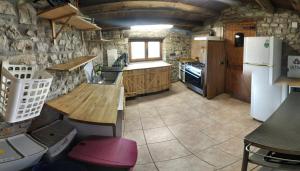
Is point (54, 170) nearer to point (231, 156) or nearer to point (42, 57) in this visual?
point (42, 57)

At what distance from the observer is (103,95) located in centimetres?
215

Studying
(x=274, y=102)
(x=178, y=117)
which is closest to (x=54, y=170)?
(x=178, y=117)

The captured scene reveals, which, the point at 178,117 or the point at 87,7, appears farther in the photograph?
the point at 178,117

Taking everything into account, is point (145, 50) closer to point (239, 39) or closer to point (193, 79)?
point (193, 79)

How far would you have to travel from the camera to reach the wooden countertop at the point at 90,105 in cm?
143

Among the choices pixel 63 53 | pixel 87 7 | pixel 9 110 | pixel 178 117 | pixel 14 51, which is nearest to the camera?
pixel 9 110

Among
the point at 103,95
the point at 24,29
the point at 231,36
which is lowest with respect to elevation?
the point at 103,95

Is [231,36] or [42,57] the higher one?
[231,36]

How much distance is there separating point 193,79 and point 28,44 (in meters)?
4.82

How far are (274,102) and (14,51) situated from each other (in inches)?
149

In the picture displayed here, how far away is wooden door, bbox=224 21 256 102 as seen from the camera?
4.66 metres

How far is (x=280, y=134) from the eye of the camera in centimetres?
124

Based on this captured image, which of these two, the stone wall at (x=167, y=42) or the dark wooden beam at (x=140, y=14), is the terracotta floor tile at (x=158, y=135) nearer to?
the dark wooden beam at (x=140, y=14)

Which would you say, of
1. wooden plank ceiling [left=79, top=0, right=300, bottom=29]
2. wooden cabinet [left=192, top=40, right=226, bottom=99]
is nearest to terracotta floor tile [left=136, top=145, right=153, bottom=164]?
wooden plank ceiling [left=79, top=0, right=300, bottom=29]
